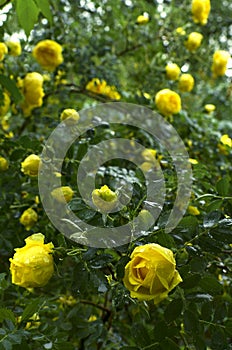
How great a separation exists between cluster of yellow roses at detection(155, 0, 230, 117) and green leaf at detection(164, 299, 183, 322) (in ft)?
1.98

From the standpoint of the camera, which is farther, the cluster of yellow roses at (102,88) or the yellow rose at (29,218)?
the cluster of yellow roses at (102,88)

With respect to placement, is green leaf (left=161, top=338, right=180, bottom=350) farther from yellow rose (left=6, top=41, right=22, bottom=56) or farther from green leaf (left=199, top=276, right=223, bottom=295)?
yellow rose (left=6, top=41, right=22, bottom=56)

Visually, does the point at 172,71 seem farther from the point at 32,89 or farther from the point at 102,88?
the point at 32,89

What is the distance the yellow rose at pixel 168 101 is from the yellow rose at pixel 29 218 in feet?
1.35

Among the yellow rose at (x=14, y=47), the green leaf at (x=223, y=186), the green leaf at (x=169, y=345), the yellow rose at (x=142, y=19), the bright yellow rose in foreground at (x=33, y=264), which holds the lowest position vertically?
the green leaf at (x=169, y=345)

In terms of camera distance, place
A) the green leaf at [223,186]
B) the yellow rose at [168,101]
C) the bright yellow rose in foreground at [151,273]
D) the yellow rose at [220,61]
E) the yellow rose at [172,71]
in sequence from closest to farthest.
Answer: the bright yellow rose in foreground at [151,273] < the green leaf at [223,186] < the yellow rose at [168,101] < the yellow rose at [172,71] < the yellow rose at [220,61]

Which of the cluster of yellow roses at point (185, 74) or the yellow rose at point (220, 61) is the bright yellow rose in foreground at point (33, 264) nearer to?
the cluster of yellow roses at point (185, 74)

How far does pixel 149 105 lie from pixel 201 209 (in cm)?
47

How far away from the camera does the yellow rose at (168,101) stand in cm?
111

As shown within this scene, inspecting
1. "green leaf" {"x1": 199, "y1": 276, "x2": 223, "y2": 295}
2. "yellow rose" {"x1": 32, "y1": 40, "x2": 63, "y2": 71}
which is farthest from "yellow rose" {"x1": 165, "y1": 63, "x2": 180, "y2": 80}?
"green leaf" {"x1": 199, "y1": 276, "x2": 223, "y2": 295}

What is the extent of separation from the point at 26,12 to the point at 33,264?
41 centimetres

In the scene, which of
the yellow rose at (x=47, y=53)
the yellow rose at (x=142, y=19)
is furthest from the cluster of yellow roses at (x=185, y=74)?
the yellow rose at (x=47, y=53)

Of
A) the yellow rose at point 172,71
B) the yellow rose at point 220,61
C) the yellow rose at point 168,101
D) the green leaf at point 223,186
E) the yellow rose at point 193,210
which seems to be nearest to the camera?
the green leaf at point 223,186

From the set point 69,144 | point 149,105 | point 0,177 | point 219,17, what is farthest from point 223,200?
point 219,17
